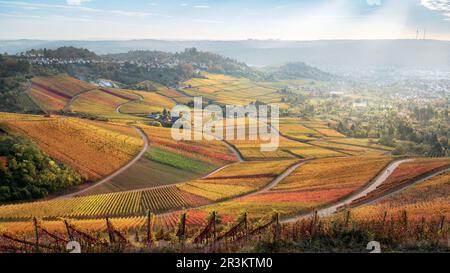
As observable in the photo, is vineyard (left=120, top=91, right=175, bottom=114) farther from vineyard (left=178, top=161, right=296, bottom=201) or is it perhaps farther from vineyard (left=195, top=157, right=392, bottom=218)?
vineyard (left=195, top=157, right=392, bottom=218)

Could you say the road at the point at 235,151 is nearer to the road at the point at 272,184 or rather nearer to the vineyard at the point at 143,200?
the road at the point at 272,184

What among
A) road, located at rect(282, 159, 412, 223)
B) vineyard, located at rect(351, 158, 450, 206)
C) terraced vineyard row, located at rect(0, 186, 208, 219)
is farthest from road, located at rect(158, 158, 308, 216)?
vineyard, located at rect(351, 158, 450, 206)

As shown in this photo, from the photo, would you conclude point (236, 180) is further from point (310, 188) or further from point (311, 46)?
point (311, 46)

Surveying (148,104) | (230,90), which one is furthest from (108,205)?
(230,90)

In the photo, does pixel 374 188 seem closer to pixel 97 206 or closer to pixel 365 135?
pixel 97 206

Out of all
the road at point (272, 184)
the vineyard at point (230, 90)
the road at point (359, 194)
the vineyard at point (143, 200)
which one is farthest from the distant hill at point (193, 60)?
the road at point (359, 194)
